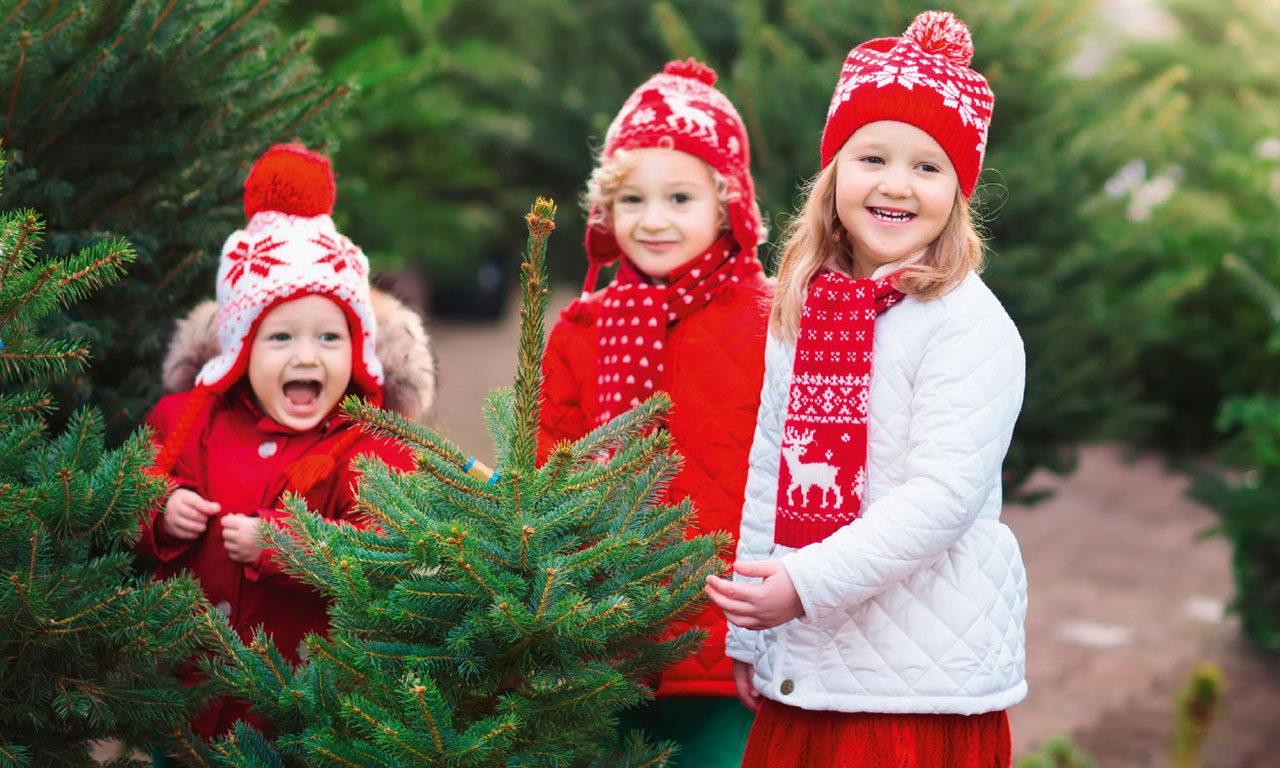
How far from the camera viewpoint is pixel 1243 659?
254 inches

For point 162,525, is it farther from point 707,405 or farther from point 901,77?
point 901,77

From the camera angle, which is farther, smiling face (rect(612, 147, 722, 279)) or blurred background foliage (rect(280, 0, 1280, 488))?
blurred background foliage (rect(280, 0, 1280, 488))

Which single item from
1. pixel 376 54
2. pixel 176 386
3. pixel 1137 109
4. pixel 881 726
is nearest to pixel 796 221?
pixel 881 726

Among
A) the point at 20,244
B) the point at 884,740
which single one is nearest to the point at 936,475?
the point at 884,740

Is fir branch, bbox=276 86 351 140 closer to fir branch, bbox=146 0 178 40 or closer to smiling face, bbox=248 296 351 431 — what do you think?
fir branch, bbox=146 0 178 40

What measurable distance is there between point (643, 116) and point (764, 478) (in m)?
1.06

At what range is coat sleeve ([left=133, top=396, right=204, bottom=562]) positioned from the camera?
9.52 ft

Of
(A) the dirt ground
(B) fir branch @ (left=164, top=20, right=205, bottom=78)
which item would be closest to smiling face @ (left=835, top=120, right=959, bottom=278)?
(A) the dirt ground

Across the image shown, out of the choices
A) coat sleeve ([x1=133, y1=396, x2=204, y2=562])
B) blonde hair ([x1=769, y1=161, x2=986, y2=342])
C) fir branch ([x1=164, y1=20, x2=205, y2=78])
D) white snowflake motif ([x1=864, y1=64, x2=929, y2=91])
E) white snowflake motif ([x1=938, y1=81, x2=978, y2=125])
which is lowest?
coat sleeve ([x1=133, y1=396, x2=204, y2=562])

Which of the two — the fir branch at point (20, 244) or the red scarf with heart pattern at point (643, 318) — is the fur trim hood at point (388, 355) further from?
the fir branch at point (20, 244)

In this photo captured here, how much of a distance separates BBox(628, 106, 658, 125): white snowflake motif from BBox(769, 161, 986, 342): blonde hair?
0.58 m

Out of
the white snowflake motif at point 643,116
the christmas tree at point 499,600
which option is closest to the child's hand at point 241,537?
the christmas tree at point 499,600

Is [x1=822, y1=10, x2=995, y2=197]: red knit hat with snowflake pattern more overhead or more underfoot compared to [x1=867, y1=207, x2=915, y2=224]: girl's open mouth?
more overhead

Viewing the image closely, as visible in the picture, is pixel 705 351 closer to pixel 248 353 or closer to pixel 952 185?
pixel 952 185
